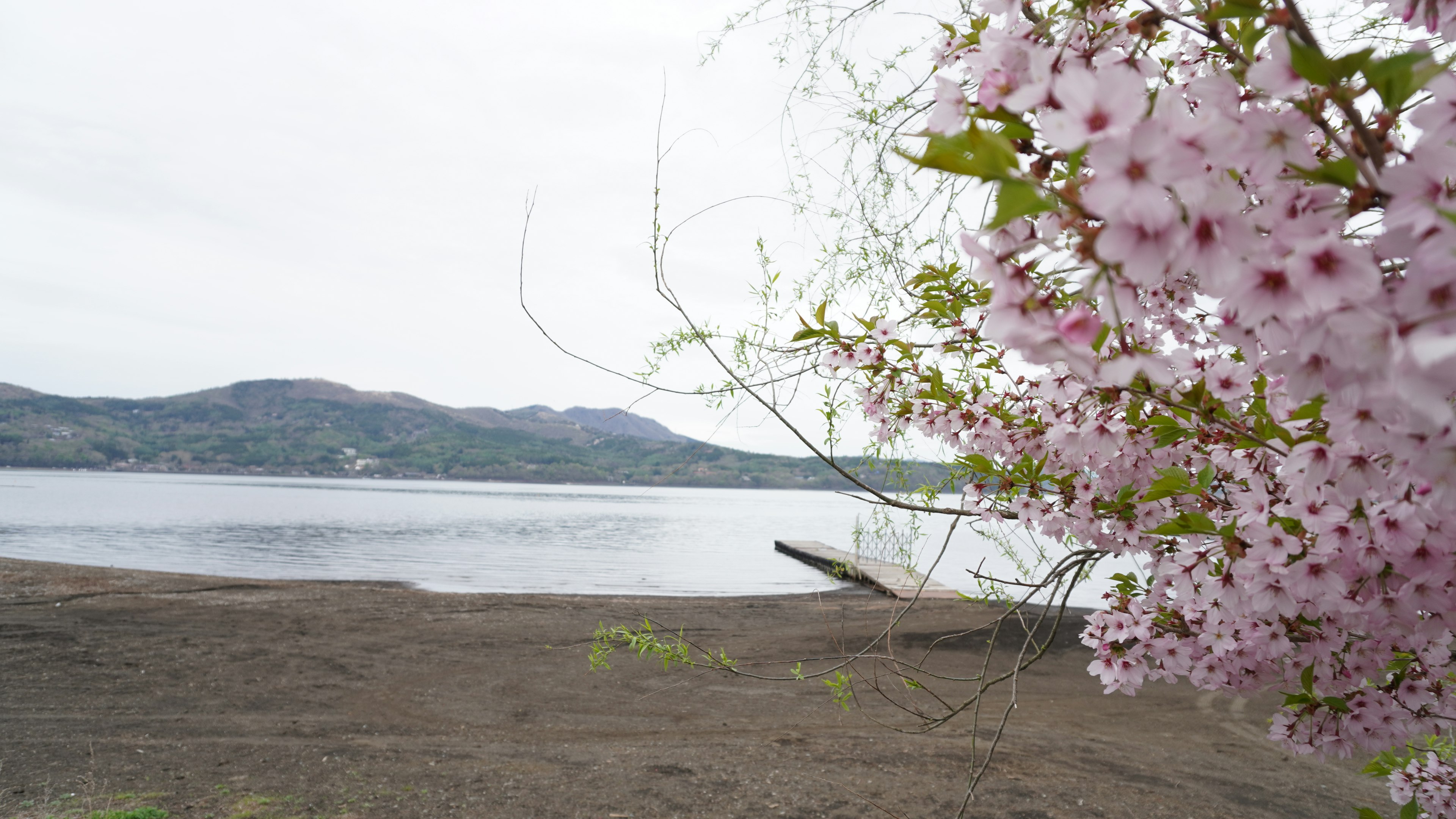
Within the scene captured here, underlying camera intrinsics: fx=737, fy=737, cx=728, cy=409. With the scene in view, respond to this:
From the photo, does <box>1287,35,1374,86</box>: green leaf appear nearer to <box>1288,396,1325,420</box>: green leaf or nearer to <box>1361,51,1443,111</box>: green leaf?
<box>1361,51,1443,111</box>: green leaf

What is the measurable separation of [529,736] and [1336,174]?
684 centimetres

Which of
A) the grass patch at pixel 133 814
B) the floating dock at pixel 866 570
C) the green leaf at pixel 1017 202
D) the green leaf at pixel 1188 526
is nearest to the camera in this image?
the green leaf at pixel 1017 202

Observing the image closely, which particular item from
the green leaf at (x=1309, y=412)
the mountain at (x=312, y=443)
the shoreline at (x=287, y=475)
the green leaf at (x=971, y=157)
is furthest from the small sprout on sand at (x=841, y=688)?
the shoreline at (x=287, y=475)

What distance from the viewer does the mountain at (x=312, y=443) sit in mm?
121625

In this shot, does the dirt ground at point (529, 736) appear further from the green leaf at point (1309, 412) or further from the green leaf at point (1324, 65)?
the green leaf at point (1324, 65)

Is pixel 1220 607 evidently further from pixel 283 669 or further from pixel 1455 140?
pixel 283 669

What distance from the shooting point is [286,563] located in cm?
2173

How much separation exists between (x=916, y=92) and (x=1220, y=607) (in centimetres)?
209

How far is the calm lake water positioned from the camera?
20.7 metres

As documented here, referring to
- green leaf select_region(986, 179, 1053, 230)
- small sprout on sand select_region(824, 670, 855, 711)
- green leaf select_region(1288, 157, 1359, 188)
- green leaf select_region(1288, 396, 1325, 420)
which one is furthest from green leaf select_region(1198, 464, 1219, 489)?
green leaf select_region(986, 179, 1053, 230)

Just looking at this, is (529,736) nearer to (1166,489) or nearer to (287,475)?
(1166,489)

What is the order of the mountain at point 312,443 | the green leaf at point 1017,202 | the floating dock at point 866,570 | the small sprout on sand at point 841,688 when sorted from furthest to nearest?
the mountain at point 312,443, the floating dock at point 866,570, the small sprout on sand at point 841,688, the green leaf at point 1017,202

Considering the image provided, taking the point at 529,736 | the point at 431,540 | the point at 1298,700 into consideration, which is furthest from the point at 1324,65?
the point at 431,540

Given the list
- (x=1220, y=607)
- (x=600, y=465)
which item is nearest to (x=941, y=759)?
(x=1220, y=607)
